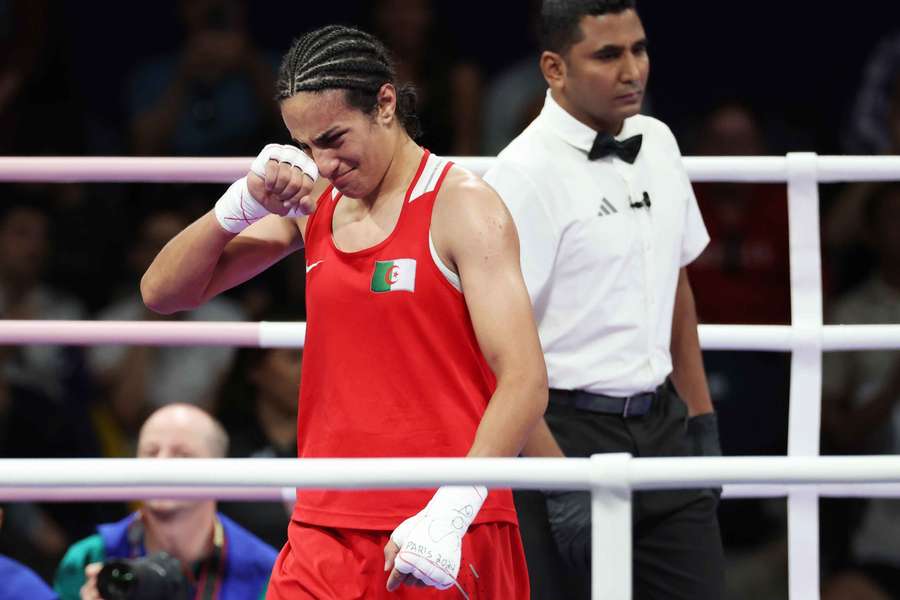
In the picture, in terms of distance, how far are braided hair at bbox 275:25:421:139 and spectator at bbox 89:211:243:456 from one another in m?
2.43

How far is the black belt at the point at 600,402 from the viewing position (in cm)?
269

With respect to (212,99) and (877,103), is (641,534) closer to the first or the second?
(877,103)

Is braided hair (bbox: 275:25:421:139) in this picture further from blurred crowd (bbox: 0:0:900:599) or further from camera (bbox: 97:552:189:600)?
blurred crowd (bbox: 0:0:900:599)

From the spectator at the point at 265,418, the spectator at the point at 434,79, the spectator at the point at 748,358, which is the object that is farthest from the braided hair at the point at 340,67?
the spectator at the point at 434,79

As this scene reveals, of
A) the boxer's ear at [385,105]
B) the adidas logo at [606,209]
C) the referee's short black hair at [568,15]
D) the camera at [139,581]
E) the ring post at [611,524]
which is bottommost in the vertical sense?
the camera at [139,581]

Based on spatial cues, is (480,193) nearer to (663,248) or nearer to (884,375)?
(663,248)

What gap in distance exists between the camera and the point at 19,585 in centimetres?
298

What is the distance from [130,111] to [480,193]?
11.2 ft

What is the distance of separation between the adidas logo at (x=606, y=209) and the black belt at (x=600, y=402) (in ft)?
1.04

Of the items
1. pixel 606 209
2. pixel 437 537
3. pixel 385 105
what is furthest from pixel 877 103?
pixel 437 537

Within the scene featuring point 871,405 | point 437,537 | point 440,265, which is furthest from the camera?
point 871,405

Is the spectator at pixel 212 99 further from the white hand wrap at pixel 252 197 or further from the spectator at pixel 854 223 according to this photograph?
the white hand wrap at pixel 252 197

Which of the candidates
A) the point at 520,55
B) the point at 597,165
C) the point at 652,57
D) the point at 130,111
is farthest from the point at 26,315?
the point at 597,165

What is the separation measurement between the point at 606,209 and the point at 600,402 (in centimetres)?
34
